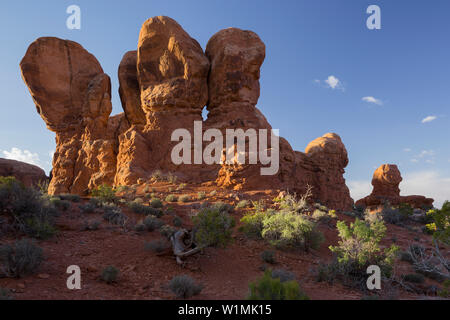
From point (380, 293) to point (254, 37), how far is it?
16192 millimetres

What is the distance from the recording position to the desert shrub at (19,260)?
4397 mm

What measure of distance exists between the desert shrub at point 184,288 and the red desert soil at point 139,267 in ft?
0.40

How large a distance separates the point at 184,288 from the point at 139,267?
62.3 inches

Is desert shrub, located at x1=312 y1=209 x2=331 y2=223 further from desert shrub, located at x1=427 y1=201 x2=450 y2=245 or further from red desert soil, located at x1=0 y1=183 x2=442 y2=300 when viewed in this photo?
desert shrub, located at x1=427 y1=201 x2=450 y2=245

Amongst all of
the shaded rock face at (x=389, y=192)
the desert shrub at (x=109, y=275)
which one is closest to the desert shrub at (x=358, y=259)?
the desert shrub at (x=109, y=275)

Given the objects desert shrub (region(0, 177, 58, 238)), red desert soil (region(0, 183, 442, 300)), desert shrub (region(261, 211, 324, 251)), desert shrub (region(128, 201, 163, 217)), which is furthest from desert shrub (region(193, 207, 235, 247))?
desert shrub (region(0, 177, 58, 238))

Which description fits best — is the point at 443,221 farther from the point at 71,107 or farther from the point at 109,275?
the point at 71,107

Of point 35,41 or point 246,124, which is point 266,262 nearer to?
point 246,124

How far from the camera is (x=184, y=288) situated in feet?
14.4
